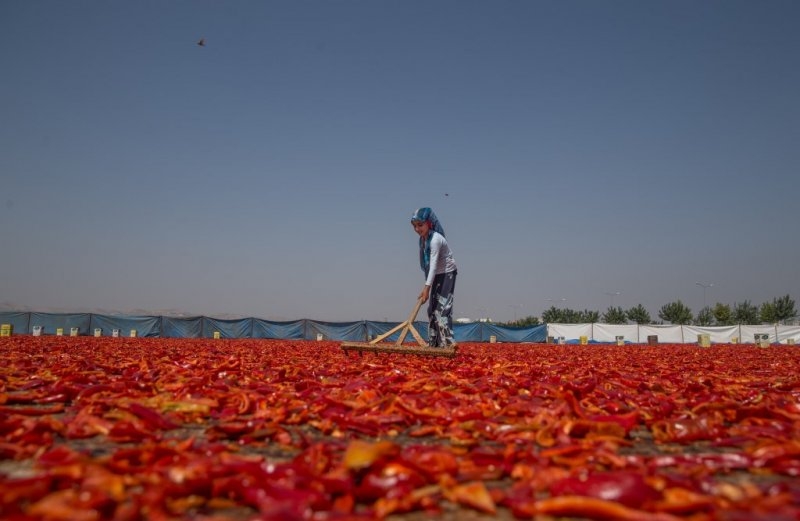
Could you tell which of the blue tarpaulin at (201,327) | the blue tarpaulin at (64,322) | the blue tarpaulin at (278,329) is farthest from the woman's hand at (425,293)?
the blue tarpaulin at (64,322)

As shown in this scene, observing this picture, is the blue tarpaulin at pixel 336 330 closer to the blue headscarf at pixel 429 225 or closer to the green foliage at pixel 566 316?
the blue headscarf at pixel 429 225

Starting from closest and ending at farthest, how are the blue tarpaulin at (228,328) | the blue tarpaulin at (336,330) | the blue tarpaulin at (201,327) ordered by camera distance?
the blue tarpaulin at (336,330), the blue tarpaulin at (201,327), the blue tarpaulin at (228,328)

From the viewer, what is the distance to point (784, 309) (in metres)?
76.6

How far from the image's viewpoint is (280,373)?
5.73m

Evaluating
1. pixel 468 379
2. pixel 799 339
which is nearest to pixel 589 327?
pixel 799 339

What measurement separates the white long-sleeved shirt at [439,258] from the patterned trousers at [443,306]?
124 millimetres

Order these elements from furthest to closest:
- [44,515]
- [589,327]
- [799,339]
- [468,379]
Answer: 1. [589,327]
2. [799,339]
3. [468,379]
4. [44,515]

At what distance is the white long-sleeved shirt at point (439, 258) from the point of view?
29.5ft

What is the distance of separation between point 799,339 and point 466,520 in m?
41.5

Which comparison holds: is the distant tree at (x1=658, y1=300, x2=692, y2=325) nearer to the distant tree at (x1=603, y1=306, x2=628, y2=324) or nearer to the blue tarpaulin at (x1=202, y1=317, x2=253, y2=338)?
the distant tree at (x1=603, y1=306, x2=628, y2=324)

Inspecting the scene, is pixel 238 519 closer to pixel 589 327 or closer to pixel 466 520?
pixel 466 520

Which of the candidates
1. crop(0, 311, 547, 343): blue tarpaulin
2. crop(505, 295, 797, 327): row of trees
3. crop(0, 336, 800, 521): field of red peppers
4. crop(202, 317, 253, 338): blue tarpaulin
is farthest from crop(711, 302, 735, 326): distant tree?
crop(0, 336, 800, 521): field of red peppers

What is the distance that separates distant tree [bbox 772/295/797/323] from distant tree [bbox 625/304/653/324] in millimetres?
19083

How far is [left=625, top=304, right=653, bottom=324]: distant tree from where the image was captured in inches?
3602
